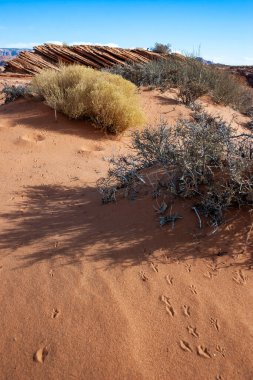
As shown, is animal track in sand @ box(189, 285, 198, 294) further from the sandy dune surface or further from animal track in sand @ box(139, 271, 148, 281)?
animal track in sand @ box(139, 271, 148, 281)

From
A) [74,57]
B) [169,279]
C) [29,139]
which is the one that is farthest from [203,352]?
[74,57]

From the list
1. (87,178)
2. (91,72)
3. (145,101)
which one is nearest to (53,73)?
(91,72)

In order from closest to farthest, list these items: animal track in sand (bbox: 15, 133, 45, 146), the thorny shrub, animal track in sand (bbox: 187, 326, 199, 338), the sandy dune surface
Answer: the sandy dune surface < animal track in sand (bbox: 187, 326, 199, 338) < animal track in sand (bbox: 15, 133, 45, 146) < the thorny shrub

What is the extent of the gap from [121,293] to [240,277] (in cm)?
92

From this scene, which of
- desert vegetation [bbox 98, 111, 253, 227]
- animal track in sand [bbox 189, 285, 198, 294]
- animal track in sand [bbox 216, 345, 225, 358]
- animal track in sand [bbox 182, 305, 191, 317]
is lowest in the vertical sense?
animal track in sand [bbox 216, 345, 225, 358]

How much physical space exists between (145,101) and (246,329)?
8148 mm

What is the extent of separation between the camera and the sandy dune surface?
2043 mm

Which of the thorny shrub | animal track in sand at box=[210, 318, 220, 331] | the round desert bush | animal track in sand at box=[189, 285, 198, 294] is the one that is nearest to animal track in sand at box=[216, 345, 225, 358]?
animal track in sand at box=[210, 318, 220, 331]

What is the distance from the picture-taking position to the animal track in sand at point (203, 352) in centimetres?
206

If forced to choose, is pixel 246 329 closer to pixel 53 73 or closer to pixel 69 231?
pixel 69 231

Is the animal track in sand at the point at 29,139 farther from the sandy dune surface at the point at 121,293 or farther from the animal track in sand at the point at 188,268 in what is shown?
the animal track in sand at the point at 188,268

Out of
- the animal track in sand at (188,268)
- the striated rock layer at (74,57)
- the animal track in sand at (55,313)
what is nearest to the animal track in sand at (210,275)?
the animal track in sand at (188,268)

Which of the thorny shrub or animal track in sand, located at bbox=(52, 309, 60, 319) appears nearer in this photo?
animal track in sand, located at bbox=(52, 309, 60, 319)

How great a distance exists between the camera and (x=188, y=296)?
2.46 m
